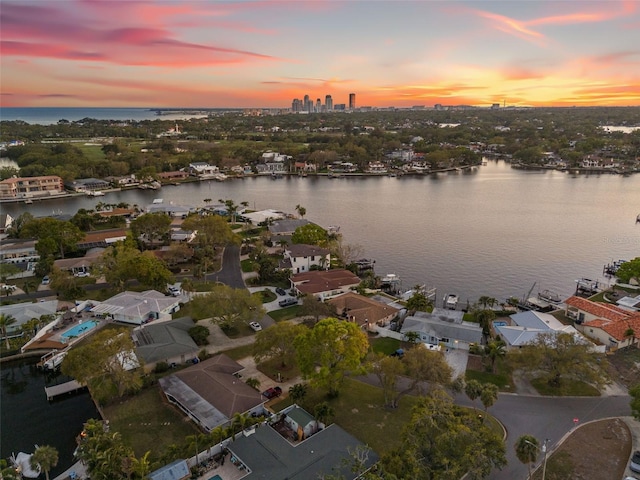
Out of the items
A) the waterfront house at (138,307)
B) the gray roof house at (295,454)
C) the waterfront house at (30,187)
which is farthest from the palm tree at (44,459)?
the waterfront house at (30,187)

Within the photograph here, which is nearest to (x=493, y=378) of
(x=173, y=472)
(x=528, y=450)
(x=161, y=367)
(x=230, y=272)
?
(x=528, y=450)

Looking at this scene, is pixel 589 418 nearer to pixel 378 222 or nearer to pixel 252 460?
Result: pixel 252 460

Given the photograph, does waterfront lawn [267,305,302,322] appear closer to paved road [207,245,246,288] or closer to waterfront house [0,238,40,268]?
paved road [207,245,246,288]


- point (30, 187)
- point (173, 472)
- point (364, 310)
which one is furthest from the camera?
point (30, 187)

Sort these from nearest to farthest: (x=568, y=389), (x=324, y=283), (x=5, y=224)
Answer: (x=568, y=389)
(x=324, y=283)
(x=5, y=224)

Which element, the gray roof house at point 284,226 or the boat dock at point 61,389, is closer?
the boat dock at point 61,389

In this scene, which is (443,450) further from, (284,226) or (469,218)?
(469,218)

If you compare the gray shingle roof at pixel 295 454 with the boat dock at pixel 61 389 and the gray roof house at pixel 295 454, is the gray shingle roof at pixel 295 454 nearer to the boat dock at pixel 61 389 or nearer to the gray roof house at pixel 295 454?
the gray roof house at pixel 295 454
